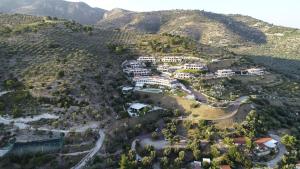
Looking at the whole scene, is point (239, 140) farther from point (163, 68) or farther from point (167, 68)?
point (163, 68)

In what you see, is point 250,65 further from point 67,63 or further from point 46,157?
point 46,157

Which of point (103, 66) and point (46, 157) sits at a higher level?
point (103, 66)

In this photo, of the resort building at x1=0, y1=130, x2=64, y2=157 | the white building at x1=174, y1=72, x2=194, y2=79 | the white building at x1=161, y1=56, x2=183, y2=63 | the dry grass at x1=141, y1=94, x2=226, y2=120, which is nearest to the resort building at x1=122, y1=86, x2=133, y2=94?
the dry grass at x1=141, y1=94, x2=226, y2=120

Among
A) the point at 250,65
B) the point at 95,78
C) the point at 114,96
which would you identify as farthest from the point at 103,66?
the point at 250,65

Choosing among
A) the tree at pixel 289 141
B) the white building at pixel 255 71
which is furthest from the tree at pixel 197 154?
the white building at pixel 255 71

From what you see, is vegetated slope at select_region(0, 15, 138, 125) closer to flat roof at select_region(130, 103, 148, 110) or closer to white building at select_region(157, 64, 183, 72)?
flat roof at select_region(130, 103, 148, 110)

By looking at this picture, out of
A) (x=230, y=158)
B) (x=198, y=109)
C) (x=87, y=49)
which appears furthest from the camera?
(x=87, y=49)

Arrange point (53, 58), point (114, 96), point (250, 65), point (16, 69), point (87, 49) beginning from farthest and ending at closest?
1. point (250, 65)
2. point (87, 49)
3. point (53, 58)
4. point (16, 69)
5. point (114, 96)

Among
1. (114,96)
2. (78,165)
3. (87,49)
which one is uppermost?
(87,49)
